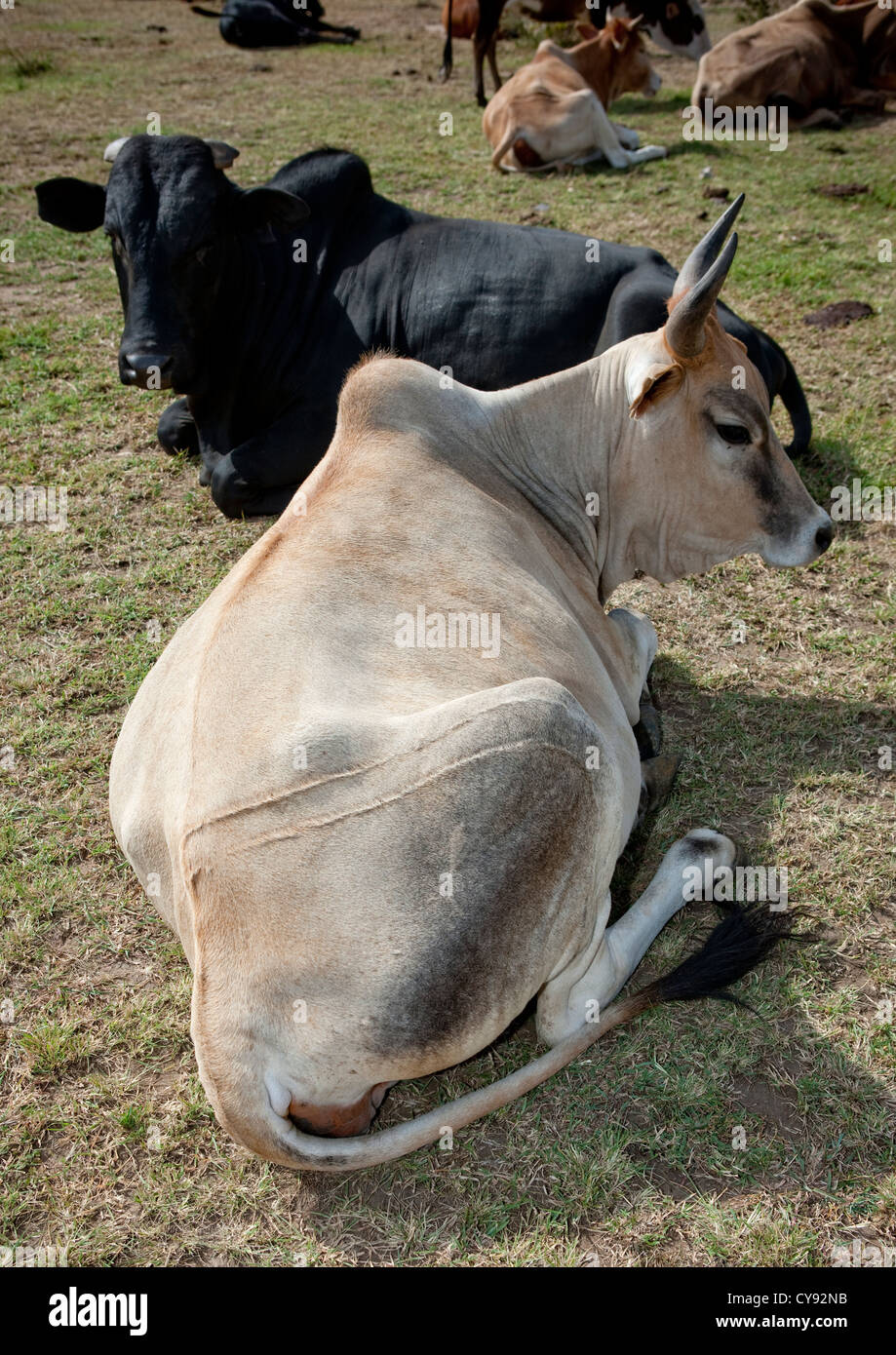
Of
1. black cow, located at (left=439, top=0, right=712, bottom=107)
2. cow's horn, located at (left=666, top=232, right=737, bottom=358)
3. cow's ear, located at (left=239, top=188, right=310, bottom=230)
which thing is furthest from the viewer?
black cow, located at (left=439, top=0, right=712, bottom=107)

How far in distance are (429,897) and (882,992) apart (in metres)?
1.59

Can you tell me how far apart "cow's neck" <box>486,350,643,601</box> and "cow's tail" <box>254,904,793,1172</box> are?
4.60ft

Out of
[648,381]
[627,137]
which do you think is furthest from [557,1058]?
[627,137]

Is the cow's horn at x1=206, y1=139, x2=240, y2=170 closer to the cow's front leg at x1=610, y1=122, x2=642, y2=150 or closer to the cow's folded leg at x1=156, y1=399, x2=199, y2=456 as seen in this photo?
the cow's folded leg at x1=156, y1=399, x2=199, y2=456

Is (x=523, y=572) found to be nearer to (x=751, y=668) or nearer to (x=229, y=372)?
(x=751, y=668)

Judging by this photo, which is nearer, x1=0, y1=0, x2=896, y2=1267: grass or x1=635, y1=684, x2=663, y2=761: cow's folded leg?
x1=0, y1=0, x2=896, y2=1267: grass

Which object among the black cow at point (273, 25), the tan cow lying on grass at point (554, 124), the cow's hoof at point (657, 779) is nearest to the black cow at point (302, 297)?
the cow's hoof at point (657, 779)

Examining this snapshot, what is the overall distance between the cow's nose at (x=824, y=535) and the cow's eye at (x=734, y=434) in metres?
0.44

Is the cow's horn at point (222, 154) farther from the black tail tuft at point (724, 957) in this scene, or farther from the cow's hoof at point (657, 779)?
the black tail tuft at point (724, 957)

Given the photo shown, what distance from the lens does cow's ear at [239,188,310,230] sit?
18.6 feet

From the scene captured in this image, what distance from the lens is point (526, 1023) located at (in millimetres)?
3230

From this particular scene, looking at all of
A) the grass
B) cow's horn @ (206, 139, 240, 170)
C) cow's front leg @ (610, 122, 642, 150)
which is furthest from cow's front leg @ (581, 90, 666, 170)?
cow's horn @ (206, 139, 240, 170)

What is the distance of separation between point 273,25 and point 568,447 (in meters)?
15.3
